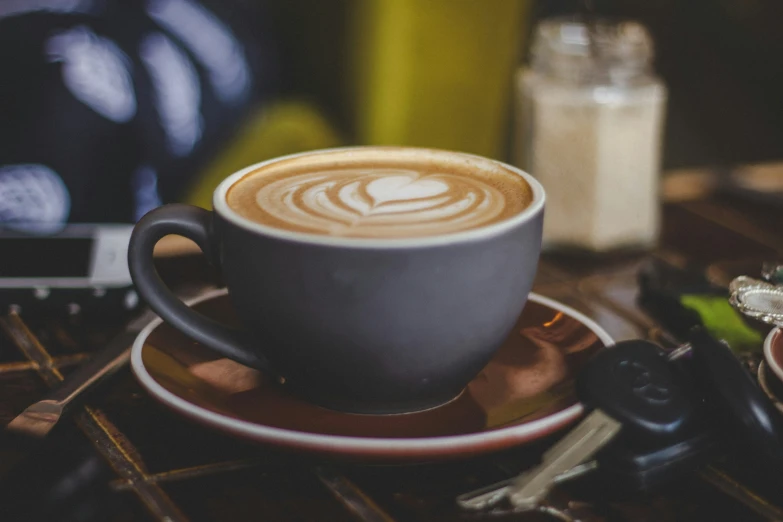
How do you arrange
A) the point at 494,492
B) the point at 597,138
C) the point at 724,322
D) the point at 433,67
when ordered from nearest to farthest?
1. the point at 494,492
2. the point at 724,322
3. the point at 597,138
4. the point at 433,67

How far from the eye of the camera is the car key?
1.23 ft

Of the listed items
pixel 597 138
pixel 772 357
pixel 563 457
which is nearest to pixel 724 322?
pixel 772 357

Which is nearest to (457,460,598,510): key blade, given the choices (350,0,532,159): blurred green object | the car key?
the car key

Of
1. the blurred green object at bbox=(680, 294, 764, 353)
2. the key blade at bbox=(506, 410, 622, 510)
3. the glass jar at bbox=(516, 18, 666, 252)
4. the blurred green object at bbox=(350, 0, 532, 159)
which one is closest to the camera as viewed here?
the key blade at bbox=(506, 410, 622, 510)

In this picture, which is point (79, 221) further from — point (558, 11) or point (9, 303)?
point (558, 11)

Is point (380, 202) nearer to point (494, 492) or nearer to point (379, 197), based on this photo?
point (379, 197)

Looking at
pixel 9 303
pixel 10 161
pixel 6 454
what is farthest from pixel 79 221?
pixel 6 454

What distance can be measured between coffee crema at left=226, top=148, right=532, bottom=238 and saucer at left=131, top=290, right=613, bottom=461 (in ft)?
0.32

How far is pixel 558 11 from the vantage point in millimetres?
1498

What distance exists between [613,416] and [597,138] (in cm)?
52

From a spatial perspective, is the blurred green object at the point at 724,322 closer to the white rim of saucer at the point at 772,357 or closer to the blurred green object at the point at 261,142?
the white rim of saucer at the point at 772,357

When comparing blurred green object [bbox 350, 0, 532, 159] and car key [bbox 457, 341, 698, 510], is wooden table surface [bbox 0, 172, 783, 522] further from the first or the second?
blurred green object [bbox 350, 0, 532, 159]

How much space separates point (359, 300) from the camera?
1.28 feet

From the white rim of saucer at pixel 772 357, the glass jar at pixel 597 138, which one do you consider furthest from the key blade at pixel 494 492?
the glass jar at pixel 597 138
